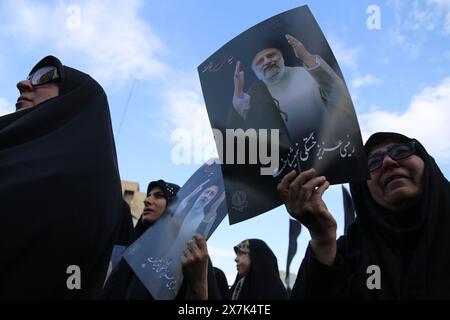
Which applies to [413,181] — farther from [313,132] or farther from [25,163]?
[25,163]

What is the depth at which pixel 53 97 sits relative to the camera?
2328mm

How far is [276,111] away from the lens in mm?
1792

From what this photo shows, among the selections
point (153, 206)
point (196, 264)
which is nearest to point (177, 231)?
point (196, 264)

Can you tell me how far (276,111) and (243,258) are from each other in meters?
4.16

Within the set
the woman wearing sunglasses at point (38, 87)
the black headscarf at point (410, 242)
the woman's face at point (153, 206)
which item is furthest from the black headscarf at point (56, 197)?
the woman's face at point (153, 206)

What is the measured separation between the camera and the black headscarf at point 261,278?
5.25 metres

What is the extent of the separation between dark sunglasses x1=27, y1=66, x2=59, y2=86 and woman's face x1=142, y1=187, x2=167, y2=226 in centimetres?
164

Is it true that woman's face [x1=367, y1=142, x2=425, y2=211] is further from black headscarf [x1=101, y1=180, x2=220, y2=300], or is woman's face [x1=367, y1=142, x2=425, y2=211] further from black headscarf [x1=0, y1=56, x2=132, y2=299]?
black headscarf [x1=101, y1=180, x2=220, y2=300]

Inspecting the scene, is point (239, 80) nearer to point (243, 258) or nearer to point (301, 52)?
point (301, 52)

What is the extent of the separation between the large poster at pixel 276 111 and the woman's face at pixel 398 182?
1.33 feet

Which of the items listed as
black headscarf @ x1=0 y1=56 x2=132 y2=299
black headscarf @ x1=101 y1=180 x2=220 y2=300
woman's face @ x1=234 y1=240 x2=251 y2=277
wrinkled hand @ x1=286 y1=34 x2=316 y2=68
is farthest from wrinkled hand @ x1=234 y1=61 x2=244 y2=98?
woman's face @ x1=234 y1=240 x2=251 y2=277

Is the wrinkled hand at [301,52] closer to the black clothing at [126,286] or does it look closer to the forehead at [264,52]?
the forehead at [264,52]
